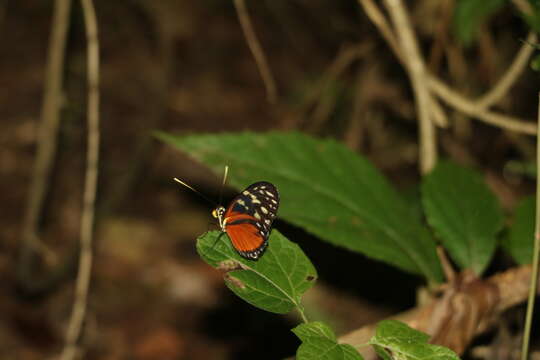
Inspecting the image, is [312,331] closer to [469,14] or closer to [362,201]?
[362,201]

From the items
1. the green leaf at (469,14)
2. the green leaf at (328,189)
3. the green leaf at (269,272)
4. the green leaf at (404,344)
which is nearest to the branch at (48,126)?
the green leaf at (328,189)


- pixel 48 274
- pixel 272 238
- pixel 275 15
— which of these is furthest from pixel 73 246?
pixel 275 15

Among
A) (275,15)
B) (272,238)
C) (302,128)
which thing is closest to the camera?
(272,238)

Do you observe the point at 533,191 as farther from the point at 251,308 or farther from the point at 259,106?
the point at 259,106

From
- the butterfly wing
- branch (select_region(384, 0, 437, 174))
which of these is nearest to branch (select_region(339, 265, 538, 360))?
the butterfly wing

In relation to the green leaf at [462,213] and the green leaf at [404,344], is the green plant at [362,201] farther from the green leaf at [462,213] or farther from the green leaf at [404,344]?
the green leaf at [404,344]

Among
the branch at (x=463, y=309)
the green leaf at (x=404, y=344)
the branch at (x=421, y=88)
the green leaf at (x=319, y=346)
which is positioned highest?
the branch at (x=421, y=88)

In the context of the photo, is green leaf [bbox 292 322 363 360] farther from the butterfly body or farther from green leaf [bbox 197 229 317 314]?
the butterfly body
